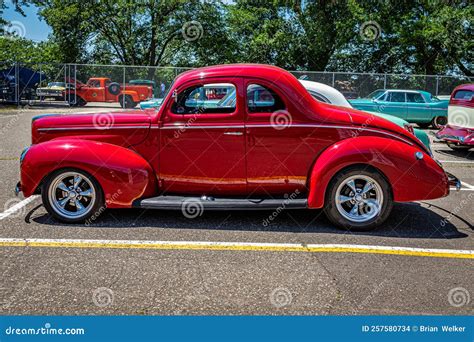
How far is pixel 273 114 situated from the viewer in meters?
5.59

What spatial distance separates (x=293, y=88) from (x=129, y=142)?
2079mm

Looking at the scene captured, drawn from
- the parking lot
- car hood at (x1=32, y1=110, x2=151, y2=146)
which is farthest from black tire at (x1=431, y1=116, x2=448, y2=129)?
car hood at (x1=32, y1=110, x2=151, y2=146)

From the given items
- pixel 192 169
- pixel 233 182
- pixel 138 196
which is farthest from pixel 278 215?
pixel 138 196

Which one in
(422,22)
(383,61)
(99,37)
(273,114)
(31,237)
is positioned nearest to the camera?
(31,237)

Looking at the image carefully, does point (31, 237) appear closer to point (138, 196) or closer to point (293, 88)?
point (138, 196)

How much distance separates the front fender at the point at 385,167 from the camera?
17.7 ft

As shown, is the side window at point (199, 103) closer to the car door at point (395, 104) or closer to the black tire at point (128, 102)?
the car door at point (395, 104)

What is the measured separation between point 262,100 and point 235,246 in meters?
1.79

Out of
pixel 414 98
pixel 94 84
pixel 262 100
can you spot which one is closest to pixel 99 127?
pixel 262 100

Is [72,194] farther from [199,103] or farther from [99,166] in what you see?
[199,103]
